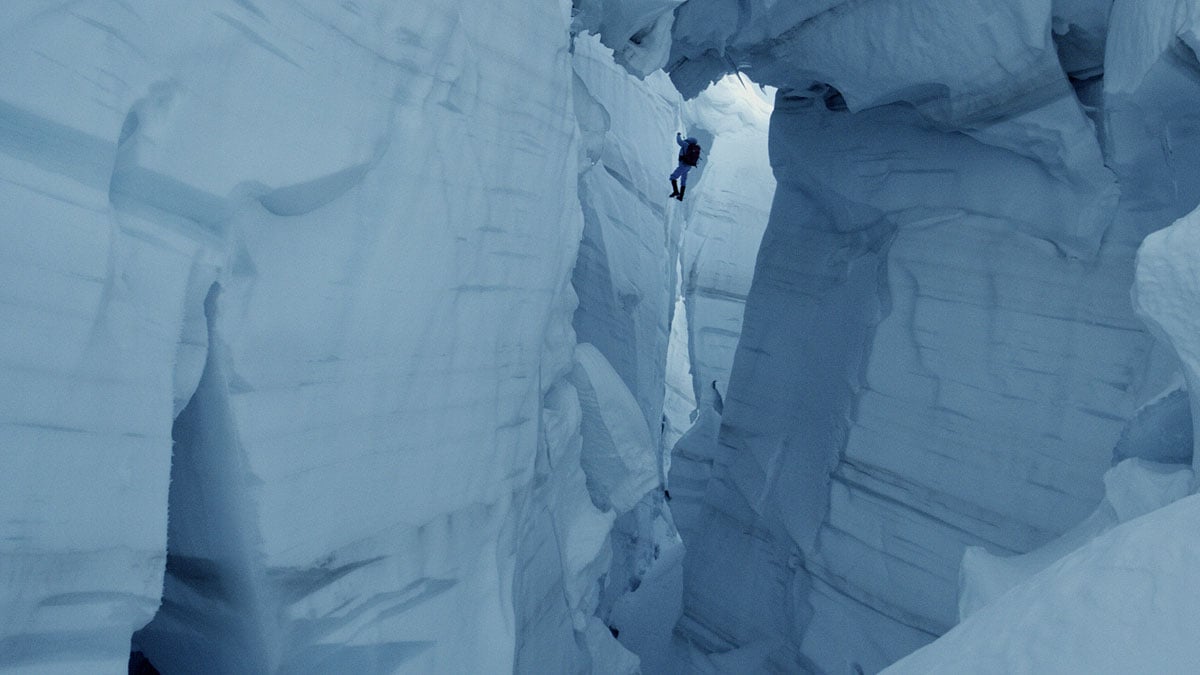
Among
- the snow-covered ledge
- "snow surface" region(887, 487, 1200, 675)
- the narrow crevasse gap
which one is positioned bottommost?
the narrow crevasse gap

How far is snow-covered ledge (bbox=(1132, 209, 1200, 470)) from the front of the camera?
5.81 feet

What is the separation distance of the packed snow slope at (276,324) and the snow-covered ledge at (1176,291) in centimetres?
161

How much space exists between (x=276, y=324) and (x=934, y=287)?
3.40m

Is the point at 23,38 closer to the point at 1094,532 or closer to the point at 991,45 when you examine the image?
the point at 1094,532

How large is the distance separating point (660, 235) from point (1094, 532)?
269 inches

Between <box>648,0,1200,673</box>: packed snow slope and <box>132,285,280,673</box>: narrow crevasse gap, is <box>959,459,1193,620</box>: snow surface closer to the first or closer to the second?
<box>648,0,1200,673</box>: packed snow slope

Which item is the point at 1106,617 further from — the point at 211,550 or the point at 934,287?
the point at 934,287

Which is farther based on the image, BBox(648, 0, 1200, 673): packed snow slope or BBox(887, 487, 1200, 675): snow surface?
BBox(648, 0, 1200, 673): packed snow slope

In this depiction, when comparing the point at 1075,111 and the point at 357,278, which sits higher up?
the point at 1075,111

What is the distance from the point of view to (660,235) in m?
8.70

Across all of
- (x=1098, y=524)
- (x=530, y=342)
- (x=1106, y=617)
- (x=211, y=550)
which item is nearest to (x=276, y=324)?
(x=211, y=550)

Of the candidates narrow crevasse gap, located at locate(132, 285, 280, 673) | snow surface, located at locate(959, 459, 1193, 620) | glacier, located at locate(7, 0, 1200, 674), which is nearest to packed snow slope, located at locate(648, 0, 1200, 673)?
glacier, located at locate(7, 0, 1200, 674)

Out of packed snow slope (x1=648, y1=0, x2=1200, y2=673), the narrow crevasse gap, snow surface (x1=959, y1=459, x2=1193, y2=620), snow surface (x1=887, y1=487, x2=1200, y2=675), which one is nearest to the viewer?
snow surface (x1=887, y1=487, x2=1200, y2=675)

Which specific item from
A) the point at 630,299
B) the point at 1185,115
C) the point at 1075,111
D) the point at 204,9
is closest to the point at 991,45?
the point at 1075,111
